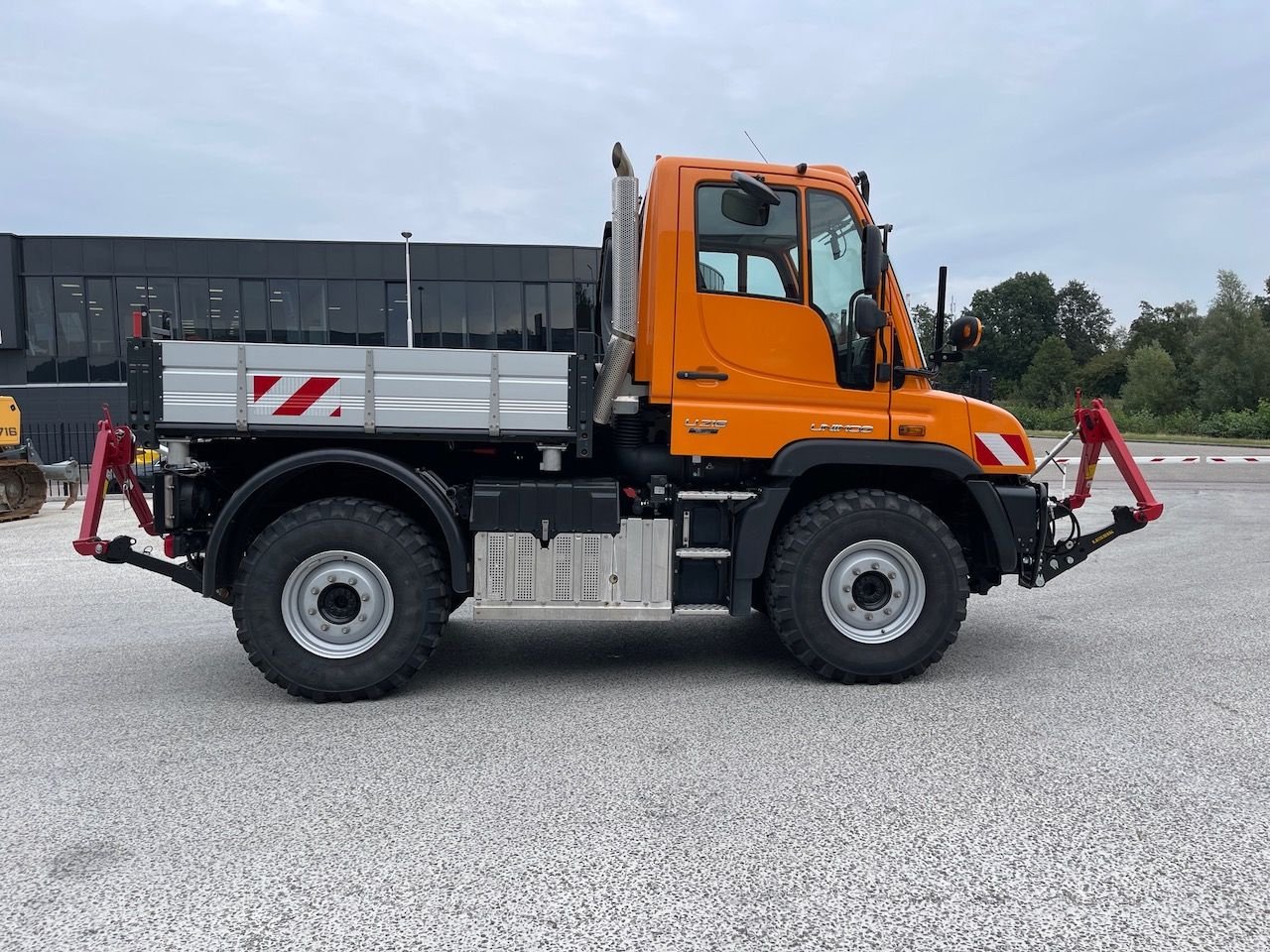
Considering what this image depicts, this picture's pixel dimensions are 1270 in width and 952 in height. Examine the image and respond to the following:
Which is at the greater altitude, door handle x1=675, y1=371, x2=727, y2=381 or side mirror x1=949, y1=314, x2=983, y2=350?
side mirror x1=949, y1=314, x2=983, y2=350

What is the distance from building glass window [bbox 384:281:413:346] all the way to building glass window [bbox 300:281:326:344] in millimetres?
1866

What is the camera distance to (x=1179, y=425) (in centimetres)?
4412

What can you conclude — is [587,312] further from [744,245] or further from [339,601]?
[339,601]

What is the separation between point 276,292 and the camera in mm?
24172

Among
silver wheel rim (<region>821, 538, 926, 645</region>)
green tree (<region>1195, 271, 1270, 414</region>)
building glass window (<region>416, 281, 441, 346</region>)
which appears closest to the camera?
silver wheel rim (<region>821, 538, 926, 645</region>)

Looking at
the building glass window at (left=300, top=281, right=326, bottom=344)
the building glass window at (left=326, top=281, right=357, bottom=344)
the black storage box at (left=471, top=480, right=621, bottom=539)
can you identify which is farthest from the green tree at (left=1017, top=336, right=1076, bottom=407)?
the black storage box at (left=471, top=480, right=621, bottom=539)

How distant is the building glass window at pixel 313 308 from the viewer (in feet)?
79.0

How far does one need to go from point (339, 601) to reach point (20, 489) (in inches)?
470

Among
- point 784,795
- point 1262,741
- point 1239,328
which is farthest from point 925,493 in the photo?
point 1239,328

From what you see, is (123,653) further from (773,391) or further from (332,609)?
(773,391)

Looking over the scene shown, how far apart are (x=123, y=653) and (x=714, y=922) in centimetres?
491

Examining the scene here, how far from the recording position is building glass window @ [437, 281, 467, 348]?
2388 centimetres

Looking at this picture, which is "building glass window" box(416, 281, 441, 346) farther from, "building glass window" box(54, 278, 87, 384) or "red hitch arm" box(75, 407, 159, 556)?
"red hitch arm" box(75, 407, 159, 556)

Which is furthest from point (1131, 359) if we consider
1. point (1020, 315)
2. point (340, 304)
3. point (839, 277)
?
point (839, 277)
